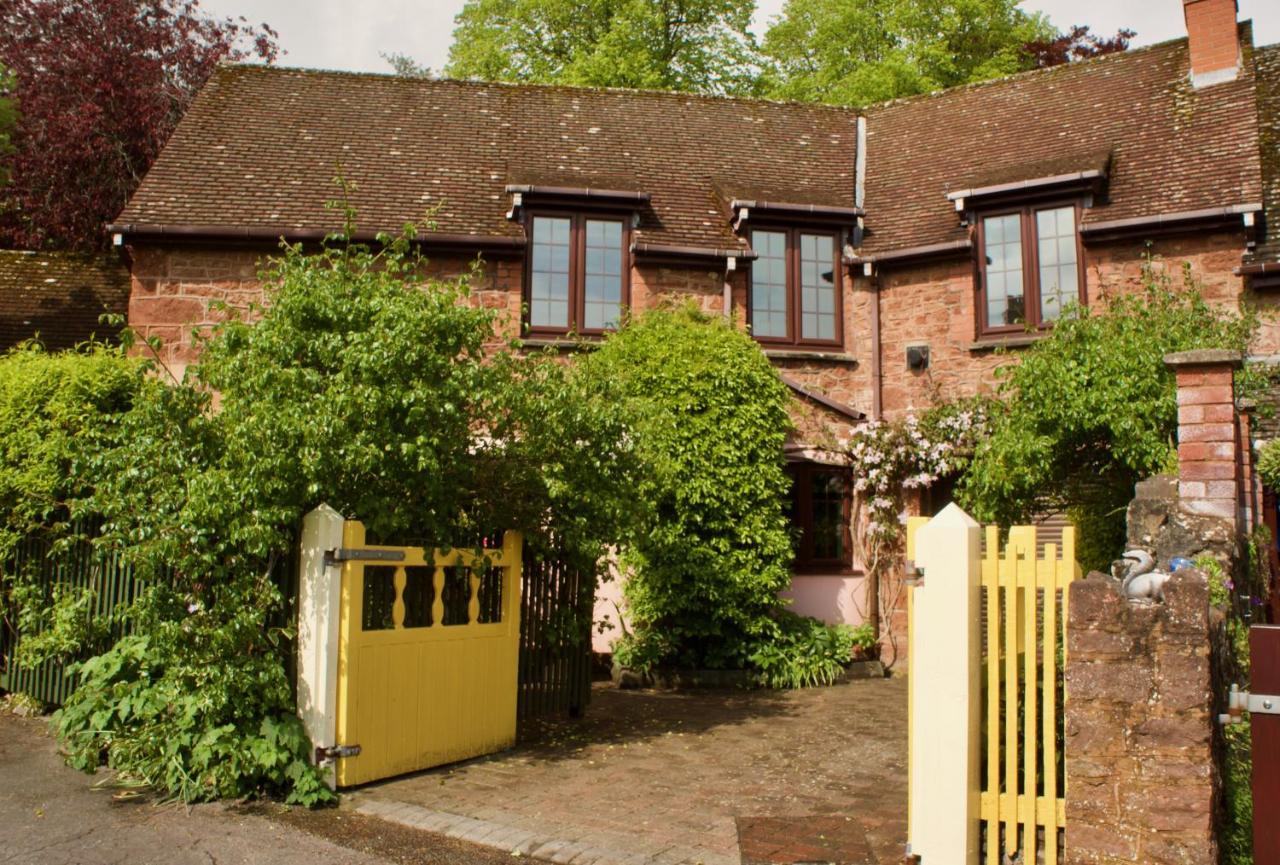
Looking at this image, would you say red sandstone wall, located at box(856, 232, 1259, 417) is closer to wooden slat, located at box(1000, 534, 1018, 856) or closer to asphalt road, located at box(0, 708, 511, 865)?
wooden slat, located at box(1000, 534, 1018, 856)

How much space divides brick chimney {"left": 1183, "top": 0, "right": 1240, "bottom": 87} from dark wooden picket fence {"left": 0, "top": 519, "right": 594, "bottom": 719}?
39.6 ft

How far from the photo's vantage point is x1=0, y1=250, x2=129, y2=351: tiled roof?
53.7 feet

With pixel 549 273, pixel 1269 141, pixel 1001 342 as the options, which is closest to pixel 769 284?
pixel 549 273

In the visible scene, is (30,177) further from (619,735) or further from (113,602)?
(619,735)

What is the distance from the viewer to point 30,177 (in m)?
21.3

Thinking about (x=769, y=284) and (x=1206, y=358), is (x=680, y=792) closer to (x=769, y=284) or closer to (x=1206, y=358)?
(x=1206, y=358)

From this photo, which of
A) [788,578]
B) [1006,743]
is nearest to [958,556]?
[1006,743]

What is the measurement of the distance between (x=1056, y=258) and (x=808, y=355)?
11.2 ft

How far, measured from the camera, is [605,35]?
2761 centimetres

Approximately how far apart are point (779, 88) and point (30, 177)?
17.8 meters

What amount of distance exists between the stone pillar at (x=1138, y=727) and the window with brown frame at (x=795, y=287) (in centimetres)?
1054

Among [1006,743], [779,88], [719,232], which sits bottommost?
[1006,743]

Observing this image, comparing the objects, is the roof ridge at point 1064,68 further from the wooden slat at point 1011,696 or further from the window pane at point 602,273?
the wooden slat at point 1011,696

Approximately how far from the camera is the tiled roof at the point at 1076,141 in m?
14.2
